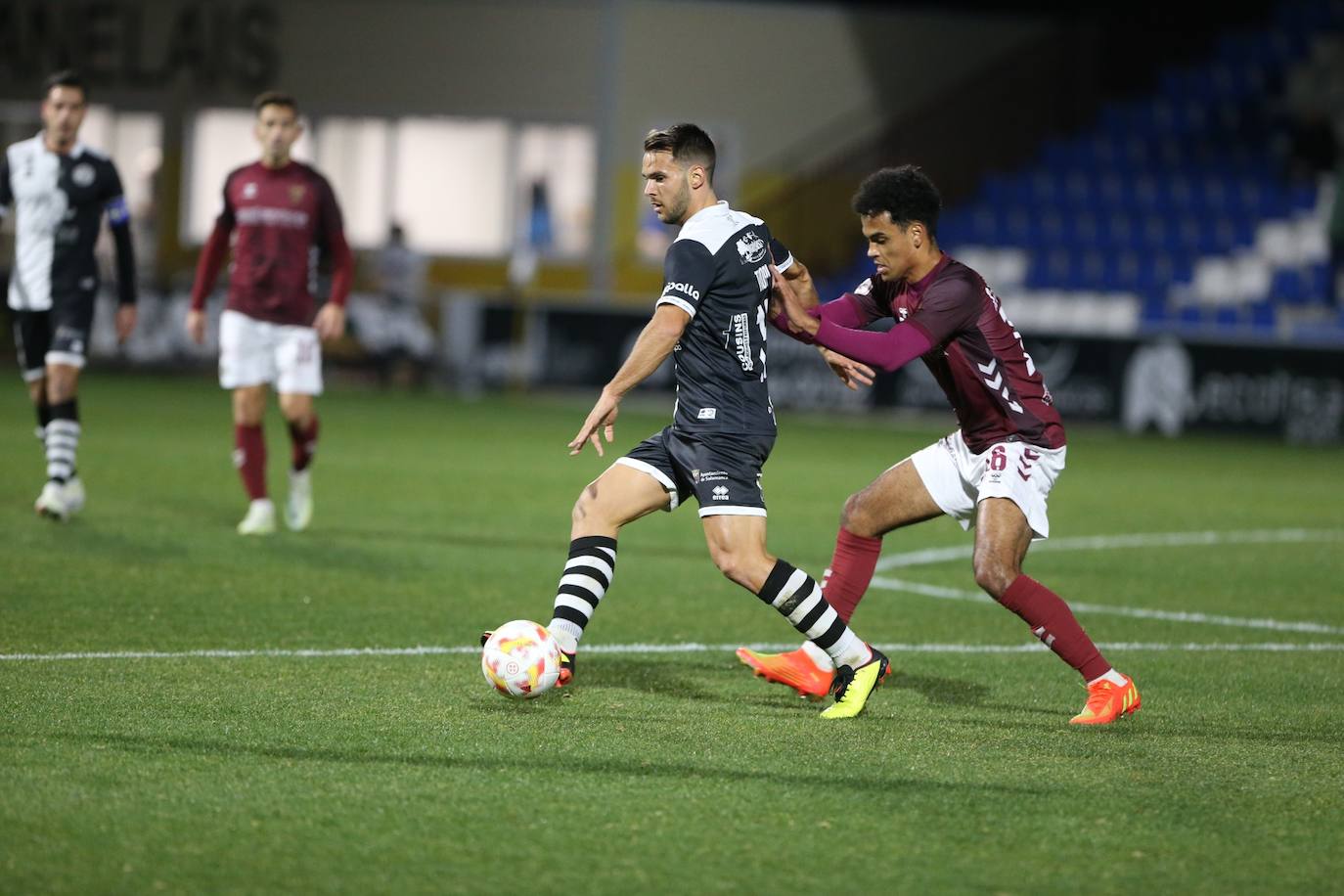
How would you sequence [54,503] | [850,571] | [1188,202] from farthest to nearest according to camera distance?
Result: [1188,202] → [54,503] → [850,571]

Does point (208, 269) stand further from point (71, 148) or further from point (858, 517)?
point (858, 517)

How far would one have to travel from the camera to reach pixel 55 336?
A: 10156 millimetres

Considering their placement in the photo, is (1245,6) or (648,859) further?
(1245,6)

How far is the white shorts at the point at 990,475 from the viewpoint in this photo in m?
6.23

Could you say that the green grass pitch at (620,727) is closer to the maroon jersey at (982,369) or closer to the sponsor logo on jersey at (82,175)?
the maroon jersey at (982,369)

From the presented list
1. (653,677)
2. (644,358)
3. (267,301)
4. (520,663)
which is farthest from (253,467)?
(644,358)

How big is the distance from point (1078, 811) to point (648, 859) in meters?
1.27

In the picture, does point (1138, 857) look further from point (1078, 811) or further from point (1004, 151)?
point (1004, 151)

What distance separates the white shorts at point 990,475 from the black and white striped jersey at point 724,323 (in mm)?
742

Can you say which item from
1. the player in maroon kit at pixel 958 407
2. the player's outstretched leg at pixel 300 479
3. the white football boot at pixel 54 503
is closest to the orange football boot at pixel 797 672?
the player in maroon kit at pixel 958 407

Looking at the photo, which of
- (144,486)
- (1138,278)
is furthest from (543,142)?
(144,486)

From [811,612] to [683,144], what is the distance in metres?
1.60

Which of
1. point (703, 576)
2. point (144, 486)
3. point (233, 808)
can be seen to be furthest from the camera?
point (144, 486)

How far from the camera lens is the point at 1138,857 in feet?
14.5
